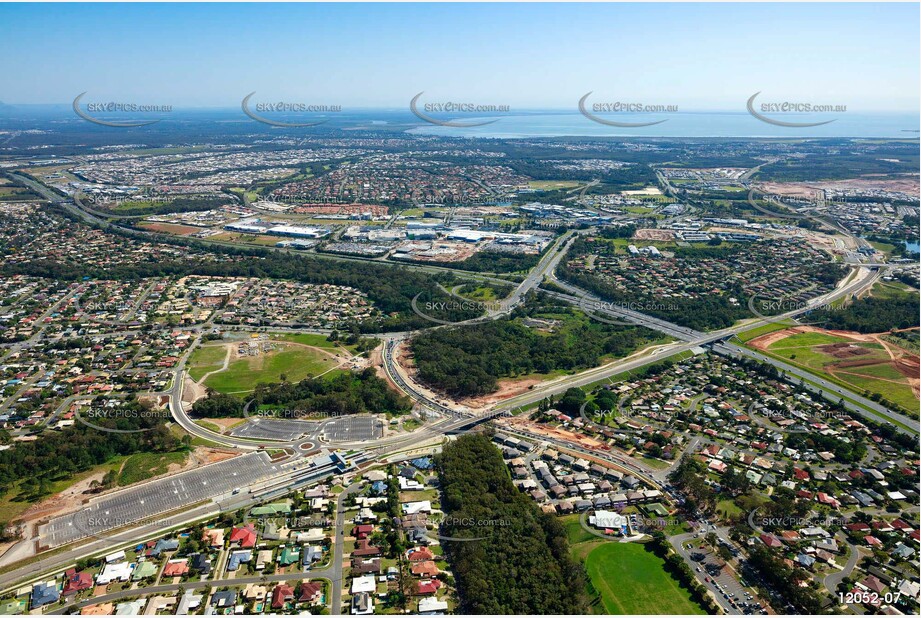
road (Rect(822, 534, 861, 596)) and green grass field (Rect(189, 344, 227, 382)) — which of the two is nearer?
road (Rect(822, 534, 861, 596))

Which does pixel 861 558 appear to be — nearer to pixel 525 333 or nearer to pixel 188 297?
pixel 525 333

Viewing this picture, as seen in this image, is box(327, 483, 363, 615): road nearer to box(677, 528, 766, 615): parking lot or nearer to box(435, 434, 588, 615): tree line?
box(435, 434, 588, 615): tree line

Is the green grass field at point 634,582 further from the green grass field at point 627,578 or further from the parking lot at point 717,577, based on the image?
the parking lot at point 717,577

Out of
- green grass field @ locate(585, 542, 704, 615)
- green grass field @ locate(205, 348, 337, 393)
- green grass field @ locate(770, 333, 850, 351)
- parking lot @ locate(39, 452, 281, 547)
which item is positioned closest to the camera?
green grass field @ locate(585, 542, 704, 615)

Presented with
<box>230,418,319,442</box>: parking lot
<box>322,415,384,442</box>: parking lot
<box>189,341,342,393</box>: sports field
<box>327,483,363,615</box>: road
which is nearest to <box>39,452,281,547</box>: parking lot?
<box>230,418,319,442</box>: parking lot

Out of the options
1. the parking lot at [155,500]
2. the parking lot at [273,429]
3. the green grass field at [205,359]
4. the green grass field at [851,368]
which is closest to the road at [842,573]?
the green grass field at [851,368]

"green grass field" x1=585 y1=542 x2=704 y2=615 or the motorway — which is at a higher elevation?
the motorway

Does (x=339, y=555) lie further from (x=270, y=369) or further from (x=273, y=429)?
(x=270, y=369)
